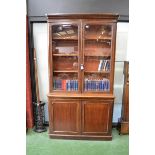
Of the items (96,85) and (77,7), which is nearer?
(96,85)

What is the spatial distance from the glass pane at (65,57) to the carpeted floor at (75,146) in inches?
35.3

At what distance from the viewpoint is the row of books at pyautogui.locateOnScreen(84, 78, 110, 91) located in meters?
3.38

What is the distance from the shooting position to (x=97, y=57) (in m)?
3.50

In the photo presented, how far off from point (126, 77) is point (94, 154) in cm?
140

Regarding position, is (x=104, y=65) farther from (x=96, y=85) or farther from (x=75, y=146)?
(x=75, y=146)

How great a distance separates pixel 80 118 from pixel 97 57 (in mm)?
1101

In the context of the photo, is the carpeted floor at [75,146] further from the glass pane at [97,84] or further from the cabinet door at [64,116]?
the glass pane at [97,84]

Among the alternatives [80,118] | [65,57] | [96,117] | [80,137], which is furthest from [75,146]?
[65,57]

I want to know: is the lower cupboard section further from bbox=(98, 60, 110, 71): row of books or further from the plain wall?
the plain wall

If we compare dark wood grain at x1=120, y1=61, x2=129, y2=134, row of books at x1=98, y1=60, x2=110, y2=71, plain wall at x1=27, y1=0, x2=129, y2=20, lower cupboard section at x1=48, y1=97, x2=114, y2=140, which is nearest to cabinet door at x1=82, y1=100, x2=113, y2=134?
lower cupboard section at x1=48, y1=97, x2=114, y2=140

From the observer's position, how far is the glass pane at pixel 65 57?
338 centimetres
